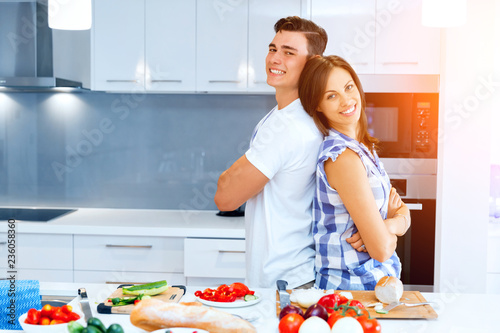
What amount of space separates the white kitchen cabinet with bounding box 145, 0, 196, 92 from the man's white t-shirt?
140cm

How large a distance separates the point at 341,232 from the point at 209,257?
1275 mm

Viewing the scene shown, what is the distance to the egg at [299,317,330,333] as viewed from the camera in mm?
1169

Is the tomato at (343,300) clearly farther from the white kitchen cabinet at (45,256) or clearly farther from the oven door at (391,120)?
the white kitchen cabinet at (45,256)

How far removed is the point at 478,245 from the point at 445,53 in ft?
3.32

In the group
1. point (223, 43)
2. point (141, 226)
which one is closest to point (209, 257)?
point (141, 226)

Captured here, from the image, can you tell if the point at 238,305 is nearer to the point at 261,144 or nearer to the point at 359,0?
the point at 261,144

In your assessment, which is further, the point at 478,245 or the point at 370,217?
the point at 478,245

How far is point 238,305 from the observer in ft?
4.81

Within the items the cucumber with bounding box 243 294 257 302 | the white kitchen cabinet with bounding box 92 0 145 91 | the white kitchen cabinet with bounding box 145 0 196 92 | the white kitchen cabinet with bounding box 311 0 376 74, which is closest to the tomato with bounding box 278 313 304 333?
the cucumber with bounding box 243 294 257 302

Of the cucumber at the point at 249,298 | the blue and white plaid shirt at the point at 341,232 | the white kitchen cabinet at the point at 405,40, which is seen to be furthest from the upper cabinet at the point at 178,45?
the cucumber at the point at 249,298

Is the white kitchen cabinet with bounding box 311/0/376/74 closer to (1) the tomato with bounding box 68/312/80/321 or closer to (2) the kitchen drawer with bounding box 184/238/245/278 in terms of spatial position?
(2) the kitchen drawer with bounding box 184/238/245/278

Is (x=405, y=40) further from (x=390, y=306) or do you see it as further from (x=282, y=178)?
(x=390, y=306)

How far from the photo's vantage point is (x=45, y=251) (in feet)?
9.41

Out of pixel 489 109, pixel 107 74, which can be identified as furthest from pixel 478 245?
pixel 107 74
